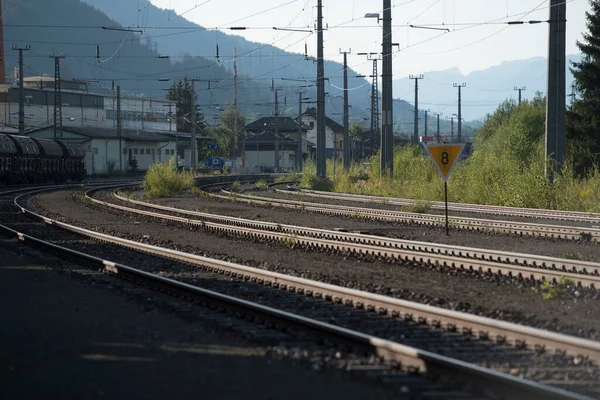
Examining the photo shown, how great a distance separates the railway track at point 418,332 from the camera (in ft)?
20.4

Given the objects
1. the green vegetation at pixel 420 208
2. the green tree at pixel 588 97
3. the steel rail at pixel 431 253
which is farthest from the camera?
the green tree at pixel 588 97

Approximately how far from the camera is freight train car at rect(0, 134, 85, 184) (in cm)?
5133

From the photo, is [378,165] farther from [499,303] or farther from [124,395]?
[124,395]

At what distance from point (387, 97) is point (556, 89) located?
42.6 feet

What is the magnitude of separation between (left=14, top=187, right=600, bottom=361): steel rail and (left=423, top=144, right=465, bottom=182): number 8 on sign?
6.80 meters

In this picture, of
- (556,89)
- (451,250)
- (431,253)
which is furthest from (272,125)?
(431,253)

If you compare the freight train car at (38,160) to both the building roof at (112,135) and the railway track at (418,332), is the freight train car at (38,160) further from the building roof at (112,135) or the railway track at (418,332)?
the railway track at (418,332)

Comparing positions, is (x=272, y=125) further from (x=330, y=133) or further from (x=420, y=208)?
(x=420, y=208)

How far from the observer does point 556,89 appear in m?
24.3

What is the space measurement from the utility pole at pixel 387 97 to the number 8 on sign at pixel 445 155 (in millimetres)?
17966

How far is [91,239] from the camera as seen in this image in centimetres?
1886

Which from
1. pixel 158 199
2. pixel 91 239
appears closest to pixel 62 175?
pixel 158 199

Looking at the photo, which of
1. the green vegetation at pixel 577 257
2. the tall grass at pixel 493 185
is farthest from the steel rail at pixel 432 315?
the tall grass at pixel 493 185

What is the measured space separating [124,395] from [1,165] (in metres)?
47.6
